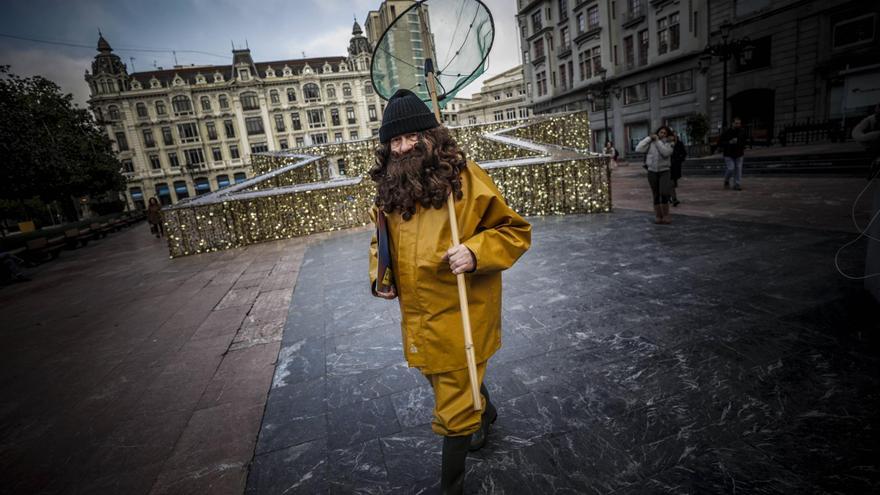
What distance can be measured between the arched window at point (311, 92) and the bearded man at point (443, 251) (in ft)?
192

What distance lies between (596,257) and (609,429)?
11.5 ft

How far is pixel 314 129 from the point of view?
53.8m

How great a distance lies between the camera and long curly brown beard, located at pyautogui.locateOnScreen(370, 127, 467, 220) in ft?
5.37

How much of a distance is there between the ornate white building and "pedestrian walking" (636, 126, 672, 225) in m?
48.3

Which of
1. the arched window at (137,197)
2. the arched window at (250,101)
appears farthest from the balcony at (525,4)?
the arched window at (137,197)

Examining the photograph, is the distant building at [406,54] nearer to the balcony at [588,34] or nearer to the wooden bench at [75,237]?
the wooden bench at [75,237]

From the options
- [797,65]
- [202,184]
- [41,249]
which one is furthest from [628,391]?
[202,184]

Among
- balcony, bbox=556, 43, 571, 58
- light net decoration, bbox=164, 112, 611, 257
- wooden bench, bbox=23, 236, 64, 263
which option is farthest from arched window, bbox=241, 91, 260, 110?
light net decoration, bbox=164, 112, 611, 257

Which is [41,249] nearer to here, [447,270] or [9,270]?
[9,270]

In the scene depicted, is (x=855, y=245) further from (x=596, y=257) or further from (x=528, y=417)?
(x=528, y=417)

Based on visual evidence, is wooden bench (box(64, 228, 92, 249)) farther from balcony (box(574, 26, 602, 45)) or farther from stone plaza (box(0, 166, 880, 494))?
balcony (box(574, 26, 602, 45))

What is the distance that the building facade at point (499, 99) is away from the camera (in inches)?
2918

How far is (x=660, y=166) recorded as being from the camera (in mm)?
6598

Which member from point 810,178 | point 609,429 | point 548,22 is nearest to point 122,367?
point 609,429
